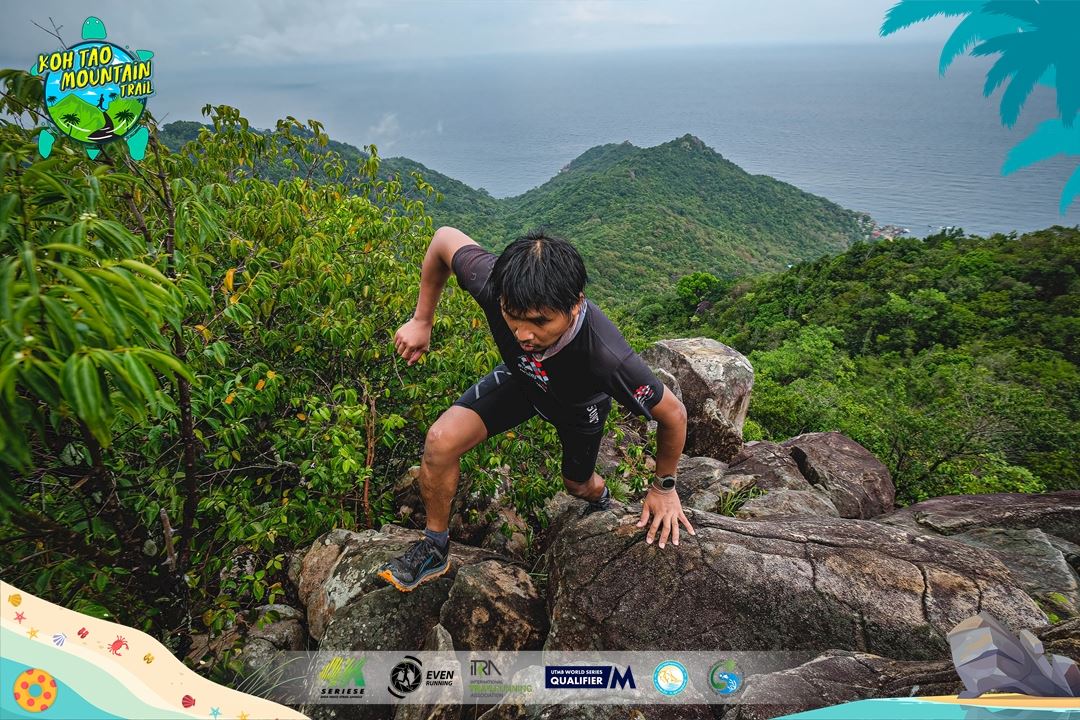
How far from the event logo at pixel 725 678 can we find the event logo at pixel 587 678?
1.58 ft

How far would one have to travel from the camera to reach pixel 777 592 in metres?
3.43

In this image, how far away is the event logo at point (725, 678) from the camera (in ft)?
9.93

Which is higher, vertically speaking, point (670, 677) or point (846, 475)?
point (670, 677)

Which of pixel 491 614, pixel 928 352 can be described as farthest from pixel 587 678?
pixel 928 352

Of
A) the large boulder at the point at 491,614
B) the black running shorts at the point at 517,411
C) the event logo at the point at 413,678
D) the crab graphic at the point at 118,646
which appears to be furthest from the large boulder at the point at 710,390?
the crab graphic at the point at 118,646

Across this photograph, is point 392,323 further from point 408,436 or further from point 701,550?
point 701,550

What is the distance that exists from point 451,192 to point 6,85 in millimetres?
85817

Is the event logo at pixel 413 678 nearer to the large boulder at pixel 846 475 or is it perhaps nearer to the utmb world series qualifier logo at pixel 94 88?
the utmb world series qualifier logo at pixel 94 88

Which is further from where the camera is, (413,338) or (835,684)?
(413,338)

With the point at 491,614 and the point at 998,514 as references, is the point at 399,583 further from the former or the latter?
the point at 998,514

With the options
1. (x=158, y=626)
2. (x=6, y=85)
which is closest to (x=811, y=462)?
(x=158, y=626)

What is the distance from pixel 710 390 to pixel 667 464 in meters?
6.54

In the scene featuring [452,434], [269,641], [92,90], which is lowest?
[269,641]

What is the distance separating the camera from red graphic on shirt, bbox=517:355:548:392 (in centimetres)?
343
